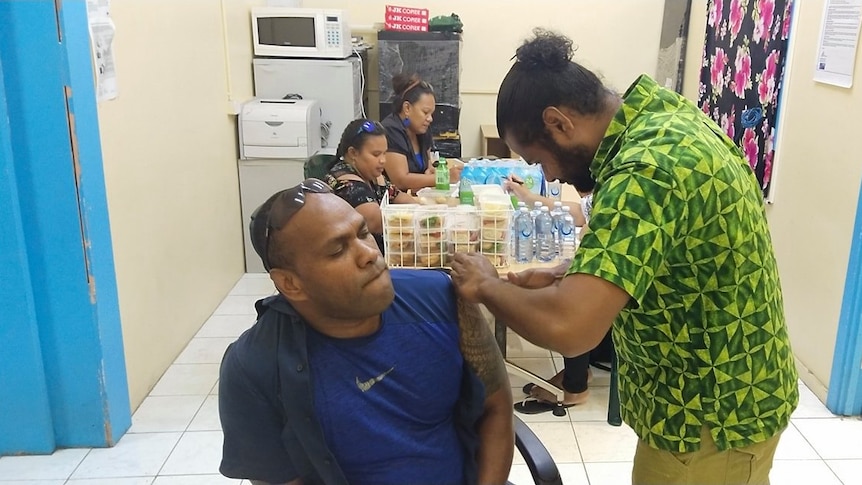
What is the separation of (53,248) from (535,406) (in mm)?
1896

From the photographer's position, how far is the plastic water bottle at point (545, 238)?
8.45 ft

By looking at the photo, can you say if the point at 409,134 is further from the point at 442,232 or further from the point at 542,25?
the point at 542,25

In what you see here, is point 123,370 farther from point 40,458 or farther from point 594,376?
point 594,376

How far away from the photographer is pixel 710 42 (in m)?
4.38

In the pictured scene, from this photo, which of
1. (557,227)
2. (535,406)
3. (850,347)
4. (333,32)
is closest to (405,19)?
(333,32)

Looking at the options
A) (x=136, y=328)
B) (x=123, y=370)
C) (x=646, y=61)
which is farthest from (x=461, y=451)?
(x=646, y=61)

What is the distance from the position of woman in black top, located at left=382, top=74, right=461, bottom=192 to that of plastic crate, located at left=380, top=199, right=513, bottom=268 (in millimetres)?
977

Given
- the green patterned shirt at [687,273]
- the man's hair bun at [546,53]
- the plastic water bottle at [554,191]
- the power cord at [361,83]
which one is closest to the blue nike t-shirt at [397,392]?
the green patterned shirt at [687,273]

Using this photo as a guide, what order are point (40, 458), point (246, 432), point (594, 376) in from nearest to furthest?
point (246, 432)
point (40, 458)
point (594, 376)

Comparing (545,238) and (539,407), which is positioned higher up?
(545,238)

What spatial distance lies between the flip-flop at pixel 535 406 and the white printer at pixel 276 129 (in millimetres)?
2228

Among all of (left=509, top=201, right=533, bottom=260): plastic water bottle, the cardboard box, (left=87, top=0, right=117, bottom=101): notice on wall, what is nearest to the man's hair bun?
(left=509, top=201, right=533, bottom=260): plastic water bottle

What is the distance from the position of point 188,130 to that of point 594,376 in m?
2.31

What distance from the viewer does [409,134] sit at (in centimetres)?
359
